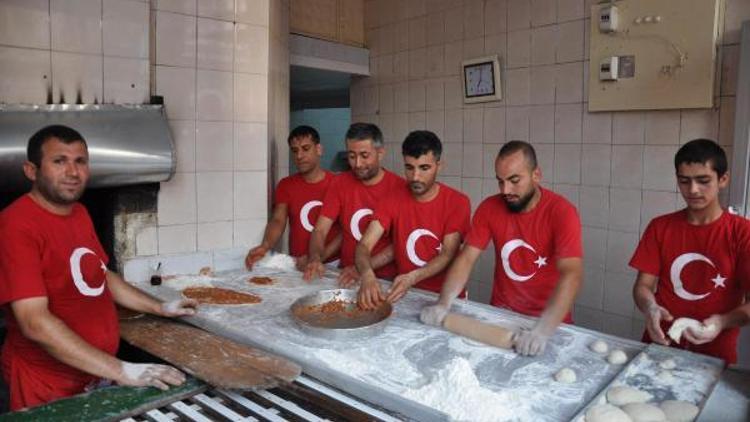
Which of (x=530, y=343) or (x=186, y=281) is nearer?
(x=530, y=343)

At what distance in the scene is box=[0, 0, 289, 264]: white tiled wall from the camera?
266cm

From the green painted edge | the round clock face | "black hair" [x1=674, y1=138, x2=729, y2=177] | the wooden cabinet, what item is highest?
the wooden cabinet

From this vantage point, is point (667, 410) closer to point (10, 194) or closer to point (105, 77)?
point (105, 77)

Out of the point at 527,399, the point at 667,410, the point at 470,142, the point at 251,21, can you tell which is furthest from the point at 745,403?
the point at 470,142

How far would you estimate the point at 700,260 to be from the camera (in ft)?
7.41

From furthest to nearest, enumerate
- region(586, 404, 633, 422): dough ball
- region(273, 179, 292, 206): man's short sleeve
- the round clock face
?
the round clock face → region(273, 179, 292, 206): man's short sleeve → region(586, 404, 633, 422): dough ball

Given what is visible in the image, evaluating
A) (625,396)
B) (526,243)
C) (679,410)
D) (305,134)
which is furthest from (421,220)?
(679,410)

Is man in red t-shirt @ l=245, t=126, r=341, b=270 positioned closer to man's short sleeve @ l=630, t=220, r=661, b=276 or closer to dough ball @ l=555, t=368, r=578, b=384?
man's short sleeve @ l=630, t=220, r=661, b=276

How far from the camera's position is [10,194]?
3072 mm

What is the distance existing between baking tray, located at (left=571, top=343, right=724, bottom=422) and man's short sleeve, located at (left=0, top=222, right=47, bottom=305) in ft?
5.62

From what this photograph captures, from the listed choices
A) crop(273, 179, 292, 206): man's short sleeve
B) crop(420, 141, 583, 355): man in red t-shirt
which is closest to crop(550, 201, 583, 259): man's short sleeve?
crop(420, 141, 583, 355): man in red t-shirt

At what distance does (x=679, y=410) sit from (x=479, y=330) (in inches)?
28.3

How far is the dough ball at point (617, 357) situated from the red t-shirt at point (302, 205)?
192 centimetres

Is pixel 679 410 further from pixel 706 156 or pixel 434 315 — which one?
pixel 706 156
